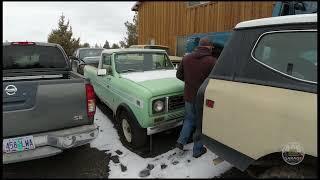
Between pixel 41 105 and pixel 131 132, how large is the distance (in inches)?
66.5

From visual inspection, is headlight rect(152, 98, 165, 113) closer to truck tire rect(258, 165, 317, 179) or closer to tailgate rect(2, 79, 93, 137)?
tailgate rect(2, 79, 93, 137)

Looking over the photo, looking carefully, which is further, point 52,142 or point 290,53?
point 52,142

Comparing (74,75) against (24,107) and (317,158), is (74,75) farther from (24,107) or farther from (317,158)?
(317,158)

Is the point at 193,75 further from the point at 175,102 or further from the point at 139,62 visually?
the point at 139,62

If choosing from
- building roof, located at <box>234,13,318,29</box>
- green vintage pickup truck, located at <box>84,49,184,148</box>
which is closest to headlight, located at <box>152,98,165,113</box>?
green vintage pickup truck, located at <box>84,49,184,148</box>

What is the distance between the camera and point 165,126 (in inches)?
192

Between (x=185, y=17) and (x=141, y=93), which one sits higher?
(x=185, y=17)

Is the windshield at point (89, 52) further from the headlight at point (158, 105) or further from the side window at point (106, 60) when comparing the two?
the headlight at point (158, 105)

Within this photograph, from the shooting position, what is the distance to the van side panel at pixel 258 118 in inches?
93.4

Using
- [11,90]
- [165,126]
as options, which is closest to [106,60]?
[165,126]

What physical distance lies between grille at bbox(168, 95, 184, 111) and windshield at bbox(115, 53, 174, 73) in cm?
134

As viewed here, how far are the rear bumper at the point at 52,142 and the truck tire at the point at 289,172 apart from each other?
7.89 ft

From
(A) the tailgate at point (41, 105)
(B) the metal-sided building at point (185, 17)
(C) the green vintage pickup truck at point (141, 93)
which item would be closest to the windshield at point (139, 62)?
(C) the green vintage pickup truck at point (141, 93)

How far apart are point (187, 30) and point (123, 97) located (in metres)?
11.6
